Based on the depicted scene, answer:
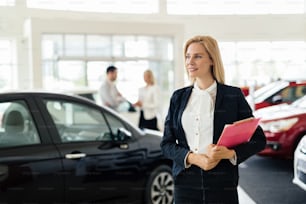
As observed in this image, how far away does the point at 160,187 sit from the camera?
3.31 m

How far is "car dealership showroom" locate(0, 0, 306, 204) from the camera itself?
267 cm

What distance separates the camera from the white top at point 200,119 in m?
1.65

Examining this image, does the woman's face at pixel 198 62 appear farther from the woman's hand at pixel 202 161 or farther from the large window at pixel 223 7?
the large window at pixel 223 7

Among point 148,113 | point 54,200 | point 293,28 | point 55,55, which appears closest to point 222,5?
point 293,28

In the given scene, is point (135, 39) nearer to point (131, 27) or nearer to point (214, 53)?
point (131, 27)

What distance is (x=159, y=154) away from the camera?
3.33 m

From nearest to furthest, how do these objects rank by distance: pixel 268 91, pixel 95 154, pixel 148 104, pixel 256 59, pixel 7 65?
pixel 95 154 < pixel 148 104 < pixel 268 91 < pixel 7 65 < pixel 256 59

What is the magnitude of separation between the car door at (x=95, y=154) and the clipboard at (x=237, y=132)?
1.44 m

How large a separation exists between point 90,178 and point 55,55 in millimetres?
6664

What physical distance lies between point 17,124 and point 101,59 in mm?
6986

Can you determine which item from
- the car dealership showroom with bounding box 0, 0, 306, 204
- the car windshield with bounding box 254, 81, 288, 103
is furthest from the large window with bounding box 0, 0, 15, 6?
the car windshield with bounding box 254, 81, 288, 103

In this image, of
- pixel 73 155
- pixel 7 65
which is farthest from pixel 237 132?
pixel 7 65

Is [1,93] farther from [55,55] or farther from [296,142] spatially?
[55,55]

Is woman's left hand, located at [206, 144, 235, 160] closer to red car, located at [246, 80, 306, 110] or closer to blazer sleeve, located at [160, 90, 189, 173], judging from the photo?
blazer sleeve, located at [160, 90, 189, 173]
